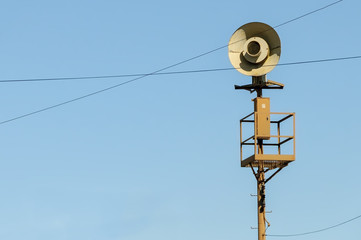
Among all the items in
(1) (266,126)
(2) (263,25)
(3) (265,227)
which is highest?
(2) (263,25)

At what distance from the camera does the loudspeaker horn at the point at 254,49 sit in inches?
2675

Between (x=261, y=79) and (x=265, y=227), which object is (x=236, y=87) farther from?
(x=265, y=227)

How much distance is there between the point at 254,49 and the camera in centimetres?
6806

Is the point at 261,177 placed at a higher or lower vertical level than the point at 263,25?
lower

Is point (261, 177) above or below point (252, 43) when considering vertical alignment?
below

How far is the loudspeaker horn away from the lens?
67.9 metres

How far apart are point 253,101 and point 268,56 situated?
84.1 inches

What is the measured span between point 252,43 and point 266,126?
12.6ft

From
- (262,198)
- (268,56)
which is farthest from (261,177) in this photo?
(268,56)

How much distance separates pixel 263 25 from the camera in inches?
2677

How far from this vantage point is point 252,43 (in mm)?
68062

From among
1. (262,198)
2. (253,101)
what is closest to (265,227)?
(262,198)

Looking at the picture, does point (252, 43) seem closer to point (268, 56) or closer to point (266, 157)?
point (268, 56)

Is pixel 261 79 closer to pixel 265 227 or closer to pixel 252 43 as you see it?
pixel 252 43
